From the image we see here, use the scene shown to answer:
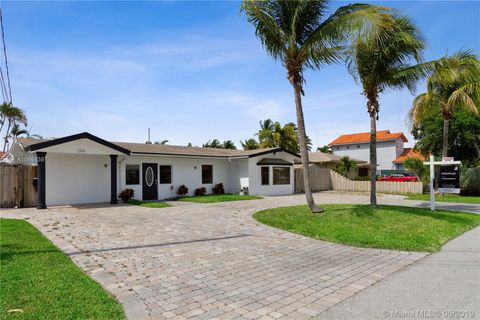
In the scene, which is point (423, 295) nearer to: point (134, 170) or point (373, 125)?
point (373, 125)

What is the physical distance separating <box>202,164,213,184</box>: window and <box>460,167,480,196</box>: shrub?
52.5ft

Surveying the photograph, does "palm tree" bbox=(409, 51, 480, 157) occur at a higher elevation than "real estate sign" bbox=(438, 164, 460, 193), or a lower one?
higher

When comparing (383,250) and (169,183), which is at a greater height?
(169,183)

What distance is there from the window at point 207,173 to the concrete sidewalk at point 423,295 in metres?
16.2

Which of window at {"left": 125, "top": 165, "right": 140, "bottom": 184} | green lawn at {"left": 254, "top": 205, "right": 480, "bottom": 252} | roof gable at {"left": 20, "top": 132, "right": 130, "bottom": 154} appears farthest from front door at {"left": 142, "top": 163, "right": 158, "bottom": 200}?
green lawn at {"left": 254, "top": 205, "right": 480, "bottom": 252}

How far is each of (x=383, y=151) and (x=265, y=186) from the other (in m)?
33.6

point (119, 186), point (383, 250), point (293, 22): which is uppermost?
point (293, 22)

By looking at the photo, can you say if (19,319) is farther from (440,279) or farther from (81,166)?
(81,166)

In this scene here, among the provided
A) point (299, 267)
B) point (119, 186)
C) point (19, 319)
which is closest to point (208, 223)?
point (299, 267)

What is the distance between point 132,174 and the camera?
18094 millimetres

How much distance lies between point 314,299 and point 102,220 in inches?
339

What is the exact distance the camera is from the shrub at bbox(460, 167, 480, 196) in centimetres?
2078

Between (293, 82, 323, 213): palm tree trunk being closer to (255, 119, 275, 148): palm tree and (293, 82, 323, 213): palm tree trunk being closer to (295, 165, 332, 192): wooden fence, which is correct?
(295, 165, 332, 192): wooden fence

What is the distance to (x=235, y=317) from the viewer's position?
3826mm
